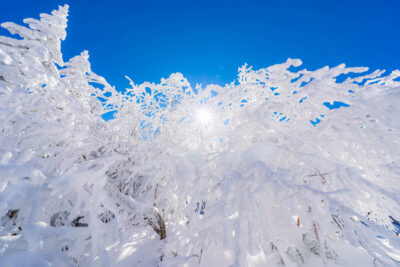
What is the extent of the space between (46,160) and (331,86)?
3.49 m

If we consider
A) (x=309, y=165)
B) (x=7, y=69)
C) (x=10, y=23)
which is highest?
(x=10, y=23)

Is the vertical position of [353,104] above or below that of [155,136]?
below

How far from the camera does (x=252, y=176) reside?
1649 mm

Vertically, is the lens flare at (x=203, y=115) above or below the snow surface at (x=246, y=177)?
above

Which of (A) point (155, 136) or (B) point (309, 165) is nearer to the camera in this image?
(B) point (309, 165)

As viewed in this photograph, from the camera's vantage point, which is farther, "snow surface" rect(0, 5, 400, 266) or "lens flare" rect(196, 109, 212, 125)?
"lens flare" rect(196, 109, 212, 125)

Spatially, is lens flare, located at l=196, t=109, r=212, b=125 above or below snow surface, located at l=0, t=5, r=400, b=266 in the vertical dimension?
above

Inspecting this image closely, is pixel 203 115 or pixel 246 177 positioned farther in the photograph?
pixel 203 115

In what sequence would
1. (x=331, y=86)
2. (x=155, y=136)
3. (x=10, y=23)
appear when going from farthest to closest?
(x=10, y=23)
(x=155, y=136)
(x=331, y=86)

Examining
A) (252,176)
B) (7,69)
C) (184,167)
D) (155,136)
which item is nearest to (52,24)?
(7,69)

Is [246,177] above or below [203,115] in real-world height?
below

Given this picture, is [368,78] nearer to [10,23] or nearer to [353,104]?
[353,104]

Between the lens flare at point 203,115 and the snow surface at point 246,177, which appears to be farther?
the lens flare at point 203,115

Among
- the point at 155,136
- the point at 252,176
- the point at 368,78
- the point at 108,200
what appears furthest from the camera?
the point at 155,136
